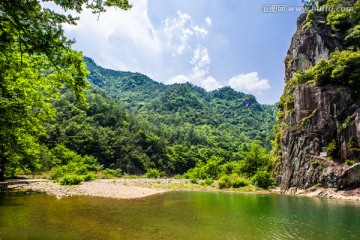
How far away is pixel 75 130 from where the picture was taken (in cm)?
9894

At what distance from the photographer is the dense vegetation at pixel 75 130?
33.8ft

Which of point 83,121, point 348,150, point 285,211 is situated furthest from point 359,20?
point 83,121

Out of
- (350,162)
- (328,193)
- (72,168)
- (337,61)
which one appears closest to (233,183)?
(328,193)

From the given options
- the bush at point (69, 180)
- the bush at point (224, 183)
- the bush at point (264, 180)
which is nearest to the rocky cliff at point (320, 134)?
the bush at point (264, 180)

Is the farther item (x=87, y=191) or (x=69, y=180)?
(x=69, y=180)

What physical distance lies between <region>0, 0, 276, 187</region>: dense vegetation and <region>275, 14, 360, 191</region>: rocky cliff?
8.09m

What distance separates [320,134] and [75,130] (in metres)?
82.6

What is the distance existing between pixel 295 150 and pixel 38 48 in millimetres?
48851

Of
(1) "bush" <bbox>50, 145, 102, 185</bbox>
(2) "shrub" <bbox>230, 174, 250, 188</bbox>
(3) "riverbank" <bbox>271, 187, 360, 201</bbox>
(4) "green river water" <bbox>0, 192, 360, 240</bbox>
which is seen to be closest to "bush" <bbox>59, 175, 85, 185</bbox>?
(1) "bush" <bbox>50, 145, 102, 185</bbox>

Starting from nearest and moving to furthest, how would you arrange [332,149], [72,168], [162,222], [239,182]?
[162,222] → [332,149] → [239,182] → [72,168]

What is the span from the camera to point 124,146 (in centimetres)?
11050

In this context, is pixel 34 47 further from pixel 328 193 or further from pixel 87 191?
pixel 328 193

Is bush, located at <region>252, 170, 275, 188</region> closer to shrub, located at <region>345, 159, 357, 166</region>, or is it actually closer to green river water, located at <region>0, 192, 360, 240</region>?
shrub, located at <region>345, 159, 357, 166</region>

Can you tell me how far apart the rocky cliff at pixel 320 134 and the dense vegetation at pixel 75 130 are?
26.5 ft
